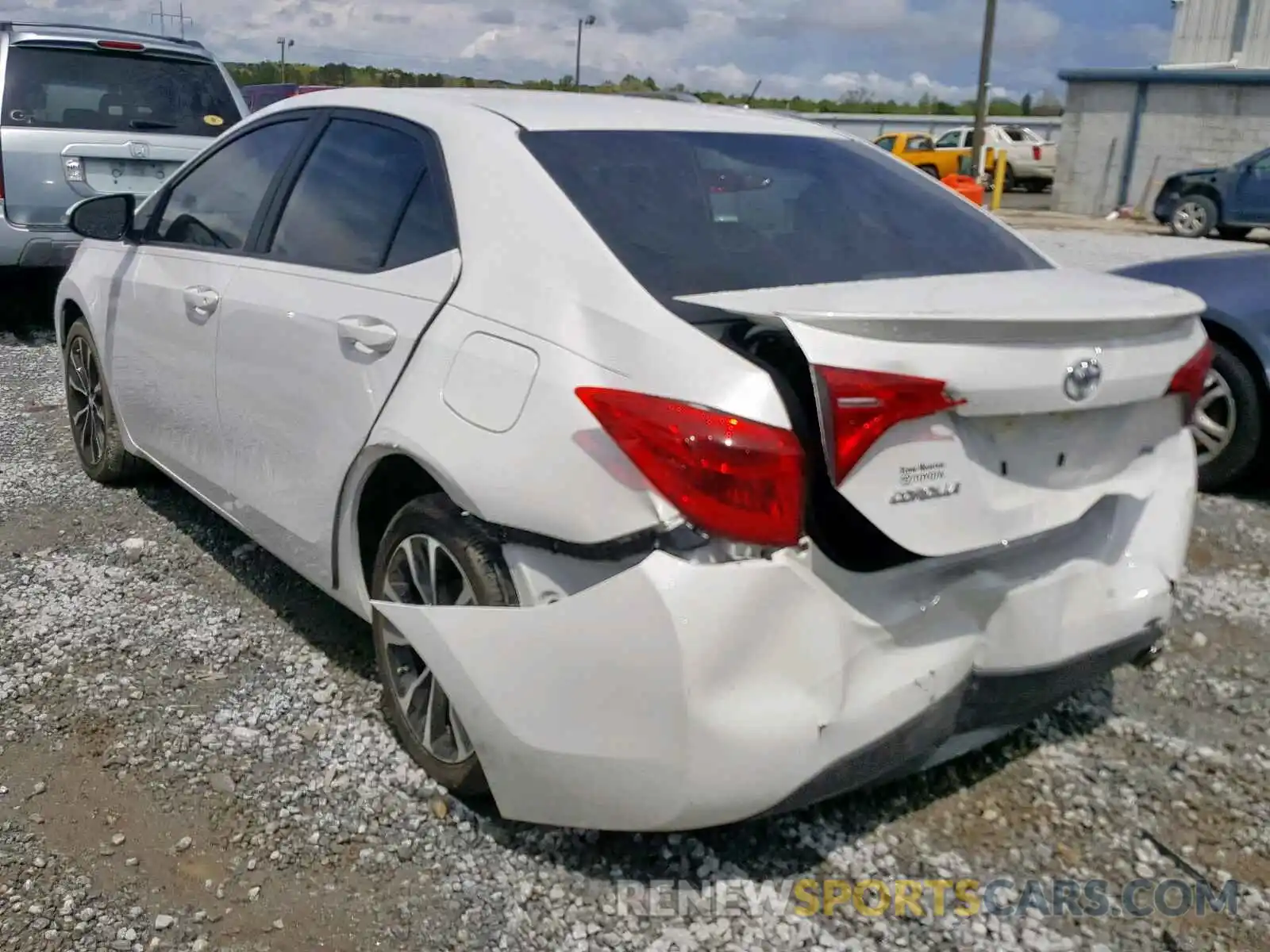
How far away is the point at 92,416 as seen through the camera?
5.00 m

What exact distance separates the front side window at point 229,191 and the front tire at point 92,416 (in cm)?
88

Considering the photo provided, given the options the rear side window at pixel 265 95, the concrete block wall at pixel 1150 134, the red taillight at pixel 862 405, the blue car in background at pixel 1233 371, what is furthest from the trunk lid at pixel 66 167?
the concrete block wall at pixel 1150 134

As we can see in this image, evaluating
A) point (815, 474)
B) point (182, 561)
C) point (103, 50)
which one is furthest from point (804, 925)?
point (103, 50)

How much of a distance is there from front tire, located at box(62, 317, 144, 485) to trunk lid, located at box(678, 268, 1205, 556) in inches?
132

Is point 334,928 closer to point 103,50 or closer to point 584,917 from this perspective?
point 584,917

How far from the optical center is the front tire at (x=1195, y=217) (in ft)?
63.1

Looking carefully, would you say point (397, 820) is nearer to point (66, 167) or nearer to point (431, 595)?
point (431, 595)

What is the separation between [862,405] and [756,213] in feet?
3.11

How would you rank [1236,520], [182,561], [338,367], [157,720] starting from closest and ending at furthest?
[338,367] < [157,720] < [182,561] < [1236,520]

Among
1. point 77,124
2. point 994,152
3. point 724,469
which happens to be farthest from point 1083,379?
point 994,152

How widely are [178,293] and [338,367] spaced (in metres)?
1.22

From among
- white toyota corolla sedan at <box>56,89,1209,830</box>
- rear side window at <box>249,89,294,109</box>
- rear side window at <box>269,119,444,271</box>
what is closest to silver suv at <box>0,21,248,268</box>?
rear side window at <box>269,119,444,271</box>

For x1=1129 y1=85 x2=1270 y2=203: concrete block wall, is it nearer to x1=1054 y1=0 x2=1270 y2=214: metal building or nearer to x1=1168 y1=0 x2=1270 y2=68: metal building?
x1=1054 y1=0 x2=1270 y2=214: metal building

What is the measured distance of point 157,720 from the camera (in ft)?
10.4
